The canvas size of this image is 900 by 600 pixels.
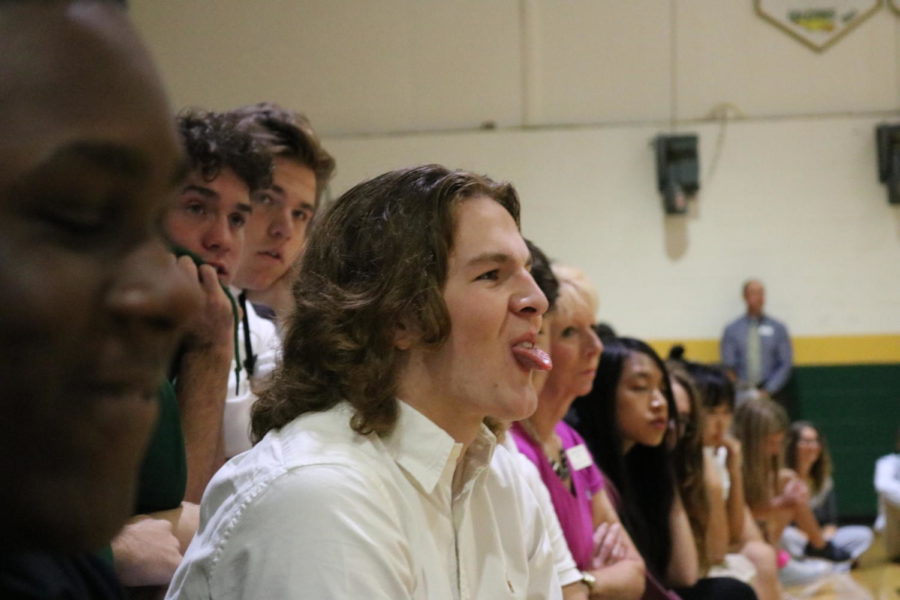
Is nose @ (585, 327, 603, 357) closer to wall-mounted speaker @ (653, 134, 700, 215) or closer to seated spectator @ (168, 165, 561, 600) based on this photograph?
seated spectator @ (168, 165, 561, 600)

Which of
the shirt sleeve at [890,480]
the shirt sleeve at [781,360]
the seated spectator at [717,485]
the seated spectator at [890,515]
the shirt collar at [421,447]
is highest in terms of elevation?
the shirt collar at [421,447]

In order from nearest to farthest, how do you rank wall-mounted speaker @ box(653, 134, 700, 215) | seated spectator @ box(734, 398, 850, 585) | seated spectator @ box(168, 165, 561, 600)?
seated spectator @ box(168, 165, 561, 600) → seated spectator @ box(734, 398, 850, 585) → wall-mounted speaker @ box(653, 134, 700, 215)

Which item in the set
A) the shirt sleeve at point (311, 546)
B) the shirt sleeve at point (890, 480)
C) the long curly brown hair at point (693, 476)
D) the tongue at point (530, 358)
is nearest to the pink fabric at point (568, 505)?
the tongue at point (530, 358)

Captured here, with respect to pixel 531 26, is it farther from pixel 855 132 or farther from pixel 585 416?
pixel 585 416

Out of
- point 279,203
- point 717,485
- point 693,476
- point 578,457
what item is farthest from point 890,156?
point 279,203

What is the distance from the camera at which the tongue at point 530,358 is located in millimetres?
1820

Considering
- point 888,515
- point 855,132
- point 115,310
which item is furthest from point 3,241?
point 855,132

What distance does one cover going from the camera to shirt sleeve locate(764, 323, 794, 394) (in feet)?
31.6

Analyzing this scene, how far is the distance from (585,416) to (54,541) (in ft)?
10.7

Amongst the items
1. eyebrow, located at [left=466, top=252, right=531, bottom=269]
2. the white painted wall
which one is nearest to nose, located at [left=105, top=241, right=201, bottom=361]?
eyebrow, located at [left=466, top=252, right=531, bottom=269]

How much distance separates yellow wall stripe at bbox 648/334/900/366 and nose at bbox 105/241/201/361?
30.2 ft

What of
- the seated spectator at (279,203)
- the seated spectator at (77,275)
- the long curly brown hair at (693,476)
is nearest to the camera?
the seated spectator at (77,275)

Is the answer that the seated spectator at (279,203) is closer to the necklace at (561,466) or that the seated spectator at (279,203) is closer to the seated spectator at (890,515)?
the necklace at (561,466)

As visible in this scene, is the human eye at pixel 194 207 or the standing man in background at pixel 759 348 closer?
the human eye at pixel 194 207
